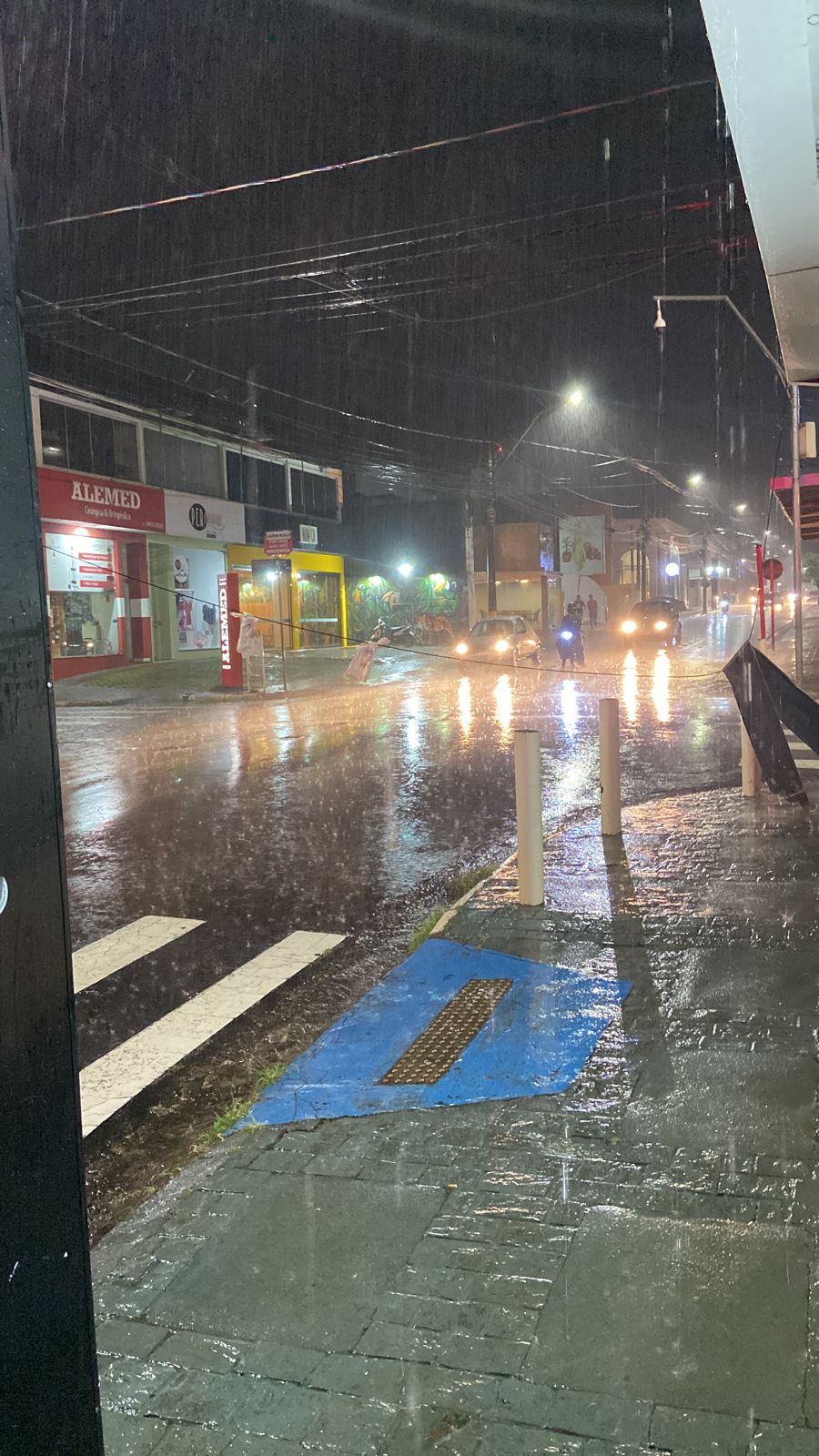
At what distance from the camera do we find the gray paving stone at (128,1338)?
2.78 m

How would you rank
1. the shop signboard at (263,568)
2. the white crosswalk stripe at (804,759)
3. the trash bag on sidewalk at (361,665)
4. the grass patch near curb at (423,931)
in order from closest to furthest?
the grass patch near curb at (423,931) → the white crosswalk stripe at (804,759) → the trash bag on sidewalk at (361,665) → the shop signboard at (263,568)

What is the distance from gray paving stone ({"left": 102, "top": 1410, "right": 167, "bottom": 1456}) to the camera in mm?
2436

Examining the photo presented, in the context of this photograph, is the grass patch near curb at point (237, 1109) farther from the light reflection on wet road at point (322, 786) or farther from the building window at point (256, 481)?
the building window at point (256, 481)

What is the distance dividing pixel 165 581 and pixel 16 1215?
3074 cm

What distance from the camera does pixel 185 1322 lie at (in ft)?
9.52

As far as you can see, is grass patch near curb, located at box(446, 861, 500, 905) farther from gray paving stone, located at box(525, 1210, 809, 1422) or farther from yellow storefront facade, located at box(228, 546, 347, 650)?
yellow storefront facade, located at box(228, 546, 347, 650)

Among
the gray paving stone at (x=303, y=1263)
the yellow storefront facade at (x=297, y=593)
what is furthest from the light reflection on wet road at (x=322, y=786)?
Result: the yellow storefront facade at (x=297, y=593)

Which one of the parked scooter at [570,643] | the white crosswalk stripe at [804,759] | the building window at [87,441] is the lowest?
the white crosswalk stripe at [804,759]

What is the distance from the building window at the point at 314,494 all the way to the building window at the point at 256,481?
34.4 inches

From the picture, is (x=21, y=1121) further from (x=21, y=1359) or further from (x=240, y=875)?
(x=240, y=875)

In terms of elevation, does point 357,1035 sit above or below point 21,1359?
below

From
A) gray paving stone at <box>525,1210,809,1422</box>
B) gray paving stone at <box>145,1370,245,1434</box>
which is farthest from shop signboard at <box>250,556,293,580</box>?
gray paving stone at <box>145,1370,245,1434</box>

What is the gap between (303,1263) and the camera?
3.14m

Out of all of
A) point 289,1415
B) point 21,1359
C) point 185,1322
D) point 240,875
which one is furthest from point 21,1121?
point 240,875
